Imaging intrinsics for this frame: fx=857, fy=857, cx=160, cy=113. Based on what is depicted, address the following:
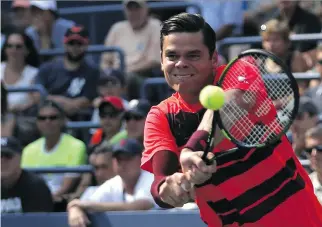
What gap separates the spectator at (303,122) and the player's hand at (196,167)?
3932 mm

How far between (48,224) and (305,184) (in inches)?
113

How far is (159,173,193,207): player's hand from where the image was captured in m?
3.29

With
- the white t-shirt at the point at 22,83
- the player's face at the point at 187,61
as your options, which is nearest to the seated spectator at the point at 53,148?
the white t-shirt at the point at 22,83

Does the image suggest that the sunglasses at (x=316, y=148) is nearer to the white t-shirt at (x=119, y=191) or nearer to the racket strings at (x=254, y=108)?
the white t-shirt at (x=119, y=191)

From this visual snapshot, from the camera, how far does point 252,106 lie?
358cm

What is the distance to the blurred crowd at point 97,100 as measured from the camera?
21.9 ft

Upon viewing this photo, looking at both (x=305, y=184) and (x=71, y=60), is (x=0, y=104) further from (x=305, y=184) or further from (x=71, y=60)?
(x=305, y=184)

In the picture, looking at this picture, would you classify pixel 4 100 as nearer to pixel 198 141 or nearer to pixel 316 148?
pixel 316 148

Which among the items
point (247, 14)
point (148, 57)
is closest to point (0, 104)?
point (148, 57)

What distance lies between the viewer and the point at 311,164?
626 cm

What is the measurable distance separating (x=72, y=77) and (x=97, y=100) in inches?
21.5

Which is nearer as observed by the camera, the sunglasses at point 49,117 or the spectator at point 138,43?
the sunglasses at point 49,117

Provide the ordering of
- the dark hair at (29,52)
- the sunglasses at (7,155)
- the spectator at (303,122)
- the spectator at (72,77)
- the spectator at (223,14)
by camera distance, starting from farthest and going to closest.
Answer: the spectator at (223,14)
the dark hair at (29,52)
the spectator at (72,77)
the spectator at (303,122)
the sunglasses at (7,155)

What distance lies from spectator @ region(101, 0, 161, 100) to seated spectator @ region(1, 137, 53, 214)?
84.2 inches
